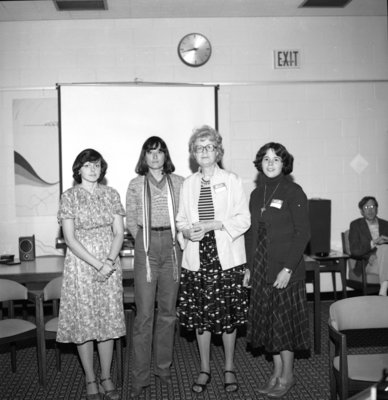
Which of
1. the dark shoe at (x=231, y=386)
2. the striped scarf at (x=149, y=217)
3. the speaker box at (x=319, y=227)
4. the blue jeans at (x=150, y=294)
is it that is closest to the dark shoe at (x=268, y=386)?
the dark shoe at (x=231, y=386)

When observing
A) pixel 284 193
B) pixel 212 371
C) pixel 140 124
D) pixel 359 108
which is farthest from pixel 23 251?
pixel 359 108

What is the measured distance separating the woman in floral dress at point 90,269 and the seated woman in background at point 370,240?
2703mm

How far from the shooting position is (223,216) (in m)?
3.16

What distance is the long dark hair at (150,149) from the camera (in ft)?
10.7

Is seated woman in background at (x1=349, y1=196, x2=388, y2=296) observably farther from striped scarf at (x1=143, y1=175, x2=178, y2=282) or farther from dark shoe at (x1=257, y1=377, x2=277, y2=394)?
striped scarf at (x1=143, y1=175, x2=178, y2=282)

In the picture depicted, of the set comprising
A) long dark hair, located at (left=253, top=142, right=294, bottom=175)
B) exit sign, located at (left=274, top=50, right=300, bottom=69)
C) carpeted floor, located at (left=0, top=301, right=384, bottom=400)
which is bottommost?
carpeted floor, located at (left=0, top=301, right=384, bottom=400)

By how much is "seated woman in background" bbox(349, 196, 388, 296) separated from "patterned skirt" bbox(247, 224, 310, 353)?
6.19ft

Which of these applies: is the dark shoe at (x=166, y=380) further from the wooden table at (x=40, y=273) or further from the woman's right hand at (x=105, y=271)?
the woman's right hand at (x=105, y=271)

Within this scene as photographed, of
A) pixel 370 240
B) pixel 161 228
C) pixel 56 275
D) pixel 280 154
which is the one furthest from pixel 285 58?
pixel 56 275

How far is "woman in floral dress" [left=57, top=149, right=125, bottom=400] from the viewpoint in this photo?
3043 millimetres

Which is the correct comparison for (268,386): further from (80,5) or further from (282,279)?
(80,5)

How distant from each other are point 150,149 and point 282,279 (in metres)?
1.14

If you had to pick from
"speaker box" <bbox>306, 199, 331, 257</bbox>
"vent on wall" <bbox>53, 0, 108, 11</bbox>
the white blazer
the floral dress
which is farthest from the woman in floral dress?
"speaker box" <bbox>306, 199, 331, 257</bbox>

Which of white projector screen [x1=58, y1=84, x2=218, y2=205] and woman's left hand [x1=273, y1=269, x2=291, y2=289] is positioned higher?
white projector screen [x1=58, y1=84, x2=218, y2=205]
